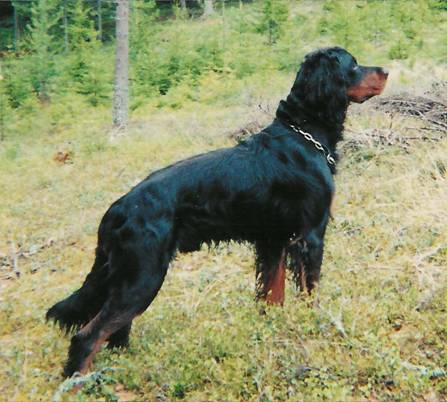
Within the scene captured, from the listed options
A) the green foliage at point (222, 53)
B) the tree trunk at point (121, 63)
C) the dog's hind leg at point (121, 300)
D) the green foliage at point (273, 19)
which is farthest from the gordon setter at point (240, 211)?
the green foliage at point (273, 19)

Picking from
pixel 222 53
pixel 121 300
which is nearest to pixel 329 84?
pixel 121 300

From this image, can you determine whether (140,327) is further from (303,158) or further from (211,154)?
(303,158)

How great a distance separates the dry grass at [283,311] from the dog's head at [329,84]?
1.30m

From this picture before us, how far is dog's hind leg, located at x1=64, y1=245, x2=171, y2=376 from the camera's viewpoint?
10.5 ft

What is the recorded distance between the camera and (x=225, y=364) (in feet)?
10.5

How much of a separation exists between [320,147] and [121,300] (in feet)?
5.33

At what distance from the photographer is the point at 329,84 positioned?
372 centimetres

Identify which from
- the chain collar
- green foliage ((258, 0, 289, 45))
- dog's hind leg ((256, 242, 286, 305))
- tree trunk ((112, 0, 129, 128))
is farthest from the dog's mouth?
green foliage ((258, 0, 289, 45))

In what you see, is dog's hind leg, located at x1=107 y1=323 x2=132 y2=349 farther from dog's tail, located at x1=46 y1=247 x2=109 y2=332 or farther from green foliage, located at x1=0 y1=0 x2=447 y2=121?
green foliage, located at x1=0 y1=0 x2=447 y2=121

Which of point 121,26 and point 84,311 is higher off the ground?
point 121,26

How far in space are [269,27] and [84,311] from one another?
21.0 meters

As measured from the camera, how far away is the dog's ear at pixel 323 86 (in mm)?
3721

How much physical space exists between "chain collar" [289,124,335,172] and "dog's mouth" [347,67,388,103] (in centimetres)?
43

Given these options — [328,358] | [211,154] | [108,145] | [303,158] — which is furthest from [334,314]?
[108,145]
